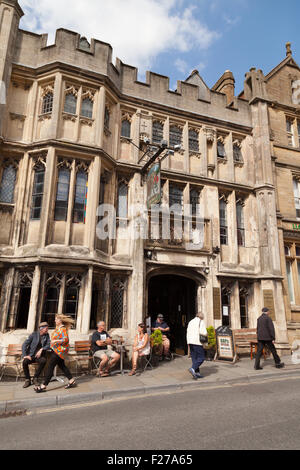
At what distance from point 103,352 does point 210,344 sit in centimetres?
424

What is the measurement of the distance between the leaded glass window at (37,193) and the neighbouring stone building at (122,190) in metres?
0.04

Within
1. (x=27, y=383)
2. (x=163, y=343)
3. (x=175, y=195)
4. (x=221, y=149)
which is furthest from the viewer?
(x=221, y=149)

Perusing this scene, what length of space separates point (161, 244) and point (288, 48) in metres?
13.9

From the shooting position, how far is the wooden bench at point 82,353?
8.32 m

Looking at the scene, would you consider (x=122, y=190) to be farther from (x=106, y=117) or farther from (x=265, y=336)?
(x=265, y=336)

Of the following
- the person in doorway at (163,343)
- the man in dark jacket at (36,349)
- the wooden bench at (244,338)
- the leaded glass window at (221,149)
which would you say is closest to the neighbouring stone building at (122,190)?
the leaded glass window at (221,149)

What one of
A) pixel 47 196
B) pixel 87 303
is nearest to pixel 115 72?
pixel 47 196

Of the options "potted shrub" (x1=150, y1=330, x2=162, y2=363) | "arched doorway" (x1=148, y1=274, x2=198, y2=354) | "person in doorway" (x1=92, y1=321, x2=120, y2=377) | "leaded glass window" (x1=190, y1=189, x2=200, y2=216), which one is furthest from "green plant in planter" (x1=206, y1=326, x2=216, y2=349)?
"leaded glass window" (x1=190, y1=189, x2=200, y2=216)

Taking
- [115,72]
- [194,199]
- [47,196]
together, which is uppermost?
[115,72]

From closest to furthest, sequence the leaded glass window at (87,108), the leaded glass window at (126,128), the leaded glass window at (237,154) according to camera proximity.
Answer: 1. the leaded glass window at (87,108)
2. the leaded glass window at (126,128)
3. the leaded glass window at (237,154)

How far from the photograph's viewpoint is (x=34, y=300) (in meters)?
8.59

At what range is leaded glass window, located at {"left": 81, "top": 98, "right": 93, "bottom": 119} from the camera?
→ 1086 cm

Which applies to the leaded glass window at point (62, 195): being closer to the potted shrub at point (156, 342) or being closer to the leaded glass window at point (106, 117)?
the leaded glass window at point (106, 117)

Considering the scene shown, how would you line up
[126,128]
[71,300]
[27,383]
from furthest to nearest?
[126,128] < [71,300] < [27,383]
